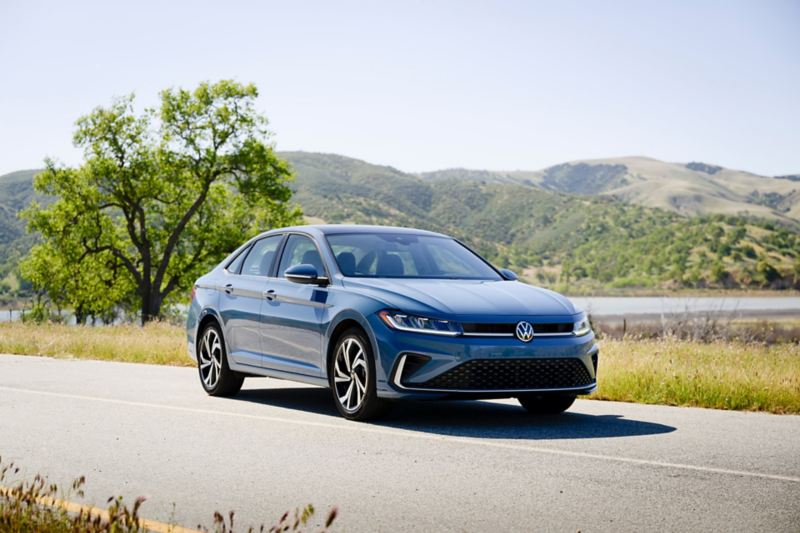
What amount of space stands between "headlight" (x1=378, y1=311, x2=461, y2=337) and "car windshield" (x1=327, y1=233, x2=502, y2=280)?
105 centimetres

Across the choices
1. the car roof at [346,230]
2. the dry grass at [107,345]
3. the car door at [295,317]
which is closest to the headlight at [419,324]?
the car door at [295,317]

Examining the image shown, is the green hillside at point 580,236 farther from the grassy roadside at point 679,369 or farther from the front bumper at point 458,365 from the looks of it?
the front bumper at point 458,365

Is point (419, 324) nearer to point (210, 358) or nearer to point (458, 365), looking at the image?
point (458, 365)

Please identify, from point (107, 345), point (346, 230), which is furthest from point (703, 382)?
point (107, 345)

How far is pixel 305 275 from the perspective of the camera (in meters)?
9.84

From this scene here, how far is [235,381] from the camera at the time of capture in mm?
11711

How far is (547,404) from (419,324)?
1838 mm

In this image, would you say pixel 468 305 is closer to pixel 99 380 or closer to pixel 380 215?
pixel 99 380

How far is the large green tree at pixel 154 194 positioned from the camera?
55406 millimetres

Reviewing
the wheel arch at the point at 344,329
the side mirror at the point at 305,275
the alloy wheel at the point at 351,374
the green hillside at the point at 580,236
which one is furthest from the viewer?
the green hillside at the point at 580,236

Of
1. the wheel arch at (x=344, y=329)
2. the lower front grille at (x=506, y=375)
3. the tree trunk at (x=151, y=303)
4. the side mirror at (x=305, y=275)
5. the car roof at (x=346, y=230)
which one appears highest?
the car roof at (x=346, y=230)

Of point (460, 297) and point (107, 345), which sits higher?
point (460, 297)

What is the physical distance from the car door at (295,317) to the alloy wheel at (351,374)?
0.95ft

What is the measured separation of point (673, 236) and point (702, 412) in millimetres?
126944
